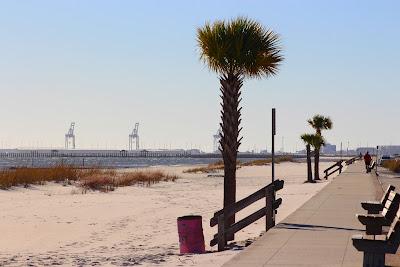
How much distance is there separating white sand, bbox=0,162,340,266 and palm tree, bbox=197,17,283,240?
1956 millimetres

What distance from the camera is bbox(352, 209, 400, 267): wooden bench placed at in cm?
836

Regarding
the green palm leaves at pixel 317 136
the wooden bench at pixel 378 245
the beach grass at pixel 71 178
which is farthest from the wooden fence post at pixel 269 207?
the green palm leaves at pixel 317 136

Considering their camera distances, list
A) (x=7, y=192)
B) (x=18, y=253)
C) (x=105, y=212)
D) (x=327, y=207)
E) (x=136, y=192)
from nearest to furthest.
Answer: (x=18, y=253), (x=327, y=207), (x=105, y=212), (x=7, y=192), (x=136, y=192)

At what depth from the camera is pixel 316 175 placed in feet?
151

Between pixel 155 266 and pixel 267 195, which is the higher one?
pixel 267 195

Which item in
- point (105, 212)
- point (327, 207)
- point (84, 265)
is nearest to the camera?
Answer: point (84, 265)

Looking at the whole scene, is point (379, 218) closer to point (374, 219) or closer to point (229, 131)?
point (374, 219)

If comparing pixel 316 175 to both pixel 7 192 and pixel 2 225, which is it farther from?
pixel 2 225

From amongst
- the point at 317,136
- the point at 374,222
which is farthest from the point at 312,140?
the point at 374,222

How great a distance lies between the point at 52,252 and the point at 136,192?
18660 mm

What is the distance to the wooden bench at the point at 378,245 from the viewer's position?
27.4ft

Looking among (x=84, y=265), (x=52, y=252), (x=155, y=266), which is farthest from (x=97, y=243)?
(x=155, y=266)

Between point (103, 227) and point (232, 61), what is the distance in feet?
20.9

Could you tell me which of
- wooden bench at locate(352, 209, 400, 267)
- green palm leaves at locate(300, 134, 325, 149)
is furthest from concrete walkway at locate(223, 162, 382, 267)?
green palm leaves at locate(300, 134, 325, 149)
